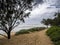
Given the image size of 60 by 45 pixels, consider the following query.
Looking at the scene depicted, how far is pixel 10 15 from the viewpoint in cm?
1694

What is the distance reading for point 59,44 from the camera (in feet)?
44.0

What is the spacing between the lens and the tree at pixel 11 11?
16.5 meters

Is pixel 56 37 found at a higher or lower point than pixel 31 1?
lower

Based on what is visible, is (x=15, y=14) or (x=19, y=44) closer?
(x=19, y=44)

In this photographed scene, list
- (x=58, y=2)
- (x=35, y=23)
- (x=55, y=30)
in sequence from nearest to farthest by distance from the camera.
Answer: (x=55, y=30) < (x=58, y=2) < (x=35, y=23)

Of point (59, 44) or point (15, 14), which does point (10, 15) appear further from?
point (59, 44)

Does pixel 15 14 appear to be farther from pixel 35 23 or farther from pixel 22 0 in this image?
pixel 35 23

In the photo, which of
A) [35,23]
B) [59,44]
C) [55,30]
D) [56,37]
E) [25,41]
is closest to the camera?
[59,44]

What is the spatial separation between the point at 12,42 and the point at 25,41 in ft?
3.37

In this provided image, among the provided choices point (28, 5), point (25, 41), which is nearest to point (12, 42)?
point (25, 41)

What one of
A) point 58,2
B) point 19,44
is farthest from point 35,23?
point 19,44

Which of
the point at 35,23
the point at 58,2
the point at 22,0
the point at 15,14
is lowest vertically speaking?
the point at 35,23

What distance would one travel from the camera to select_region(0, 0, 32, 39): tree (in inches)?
648

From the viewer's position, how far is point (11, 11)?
16.9 m
